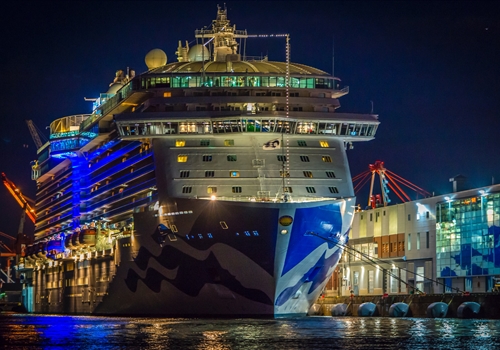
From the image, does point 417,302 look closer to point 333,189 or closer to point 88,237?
→ point 333,189

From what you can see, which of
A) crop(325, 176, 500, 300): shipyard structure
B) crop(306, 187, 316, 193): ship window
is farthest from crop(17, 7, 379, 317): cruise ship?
crop(325, 176, 500, 300): shipyard structure

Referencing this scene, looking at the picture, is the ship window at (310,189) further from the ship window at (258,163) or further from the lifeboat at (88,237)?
the lifeboat at (88,237)

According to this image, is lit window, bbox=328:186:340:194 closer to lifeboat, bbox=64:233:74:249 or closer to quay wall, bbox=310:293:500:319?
quay wall, bbox=310:293:500:319

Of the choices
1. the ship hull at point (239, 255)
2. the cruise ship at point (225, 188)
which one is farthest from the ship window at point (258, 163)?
the ship hull at point (239, 255)

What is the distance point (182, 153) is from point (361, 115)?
421 inches

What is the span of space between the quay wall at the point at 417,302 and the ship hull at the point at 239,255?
6992 millimetres

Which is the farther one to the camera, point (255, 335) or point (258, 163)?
point (258, 163)

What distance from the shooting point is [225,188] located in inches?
2382

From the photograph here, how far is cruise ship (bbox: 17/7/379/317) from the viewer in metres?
58.1

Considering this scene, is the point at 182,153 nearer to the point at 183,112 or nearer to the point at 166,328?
the point at 183,112

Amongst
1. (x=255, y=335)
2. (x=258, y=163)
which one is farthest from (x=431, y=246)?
(x=255, y=335)

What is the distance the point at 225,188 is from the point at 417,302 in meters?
14.8

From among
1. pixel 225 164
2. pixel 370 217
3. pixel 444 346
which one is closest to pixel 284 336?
pixel 444 346

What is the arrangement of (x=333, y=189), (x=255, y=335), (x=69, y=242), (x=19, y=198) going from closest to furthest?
(x=255, y=335)
(x=333, y=189)
(x=69, y=242)
(x=19, y=198)
